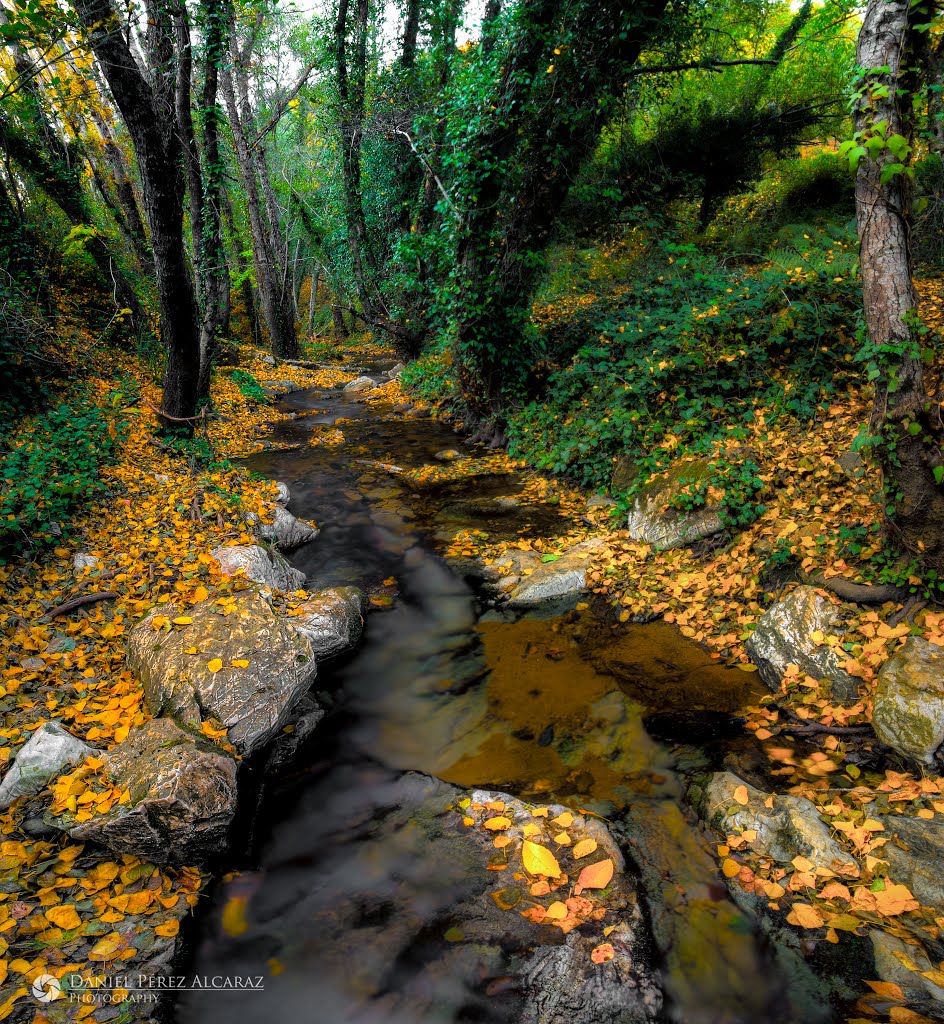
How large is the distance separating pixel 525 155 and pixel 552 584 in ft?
23.4

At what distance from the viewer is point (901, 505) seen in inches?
139

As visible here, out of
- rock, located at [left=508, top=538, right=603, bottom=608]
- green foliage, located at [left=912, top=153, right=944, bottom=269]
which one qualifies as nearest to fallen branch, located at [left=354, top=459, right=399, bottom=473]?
rock, located at [left=508, top=538, right=603, bottom=608]

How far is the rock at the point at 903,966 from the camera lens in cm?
203

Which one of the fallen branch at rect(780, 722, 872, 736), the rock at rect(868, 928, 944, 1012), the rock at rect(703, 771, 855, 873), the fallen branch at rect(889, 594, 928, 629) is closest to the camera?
the rock at rect(868, 928, 944, 1012)

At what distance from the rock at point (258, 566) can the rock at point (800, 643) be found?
166 inches

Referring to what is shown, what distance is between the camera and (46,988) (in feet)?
6.77

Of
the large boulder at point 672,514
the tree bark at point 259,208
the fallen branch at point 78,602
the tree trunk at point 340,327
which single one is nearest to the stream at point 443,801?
the large boulder at point 672,514

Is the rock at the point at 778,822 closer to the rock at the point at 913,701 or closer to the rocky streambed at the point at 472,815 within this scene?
the rocky streambed at the point at 472,815

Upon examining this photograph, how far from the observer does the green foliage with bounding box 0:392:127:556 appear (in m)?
4.47

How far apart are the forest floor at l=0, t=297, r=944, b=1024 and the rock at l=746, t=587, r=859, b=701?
9 cm

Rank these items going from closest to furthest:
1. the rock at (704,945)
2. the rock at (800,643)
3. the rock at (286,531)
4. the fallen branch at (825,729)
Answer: the rock at (704,945), the fallen branch at (825,729), the rock at (800,643), the rock at (286,531)

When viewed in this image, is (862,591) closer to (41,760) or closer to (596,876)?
(596,876)

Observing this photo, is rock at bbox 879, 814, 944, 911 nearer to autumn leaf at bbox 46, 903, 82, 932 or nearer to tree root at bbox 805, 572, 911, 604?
tree root at bbox 805, 572, 911, 604

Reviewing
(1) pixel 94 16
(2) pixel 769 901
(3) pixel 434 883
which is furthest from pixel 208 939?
(1) pixel 94 16
